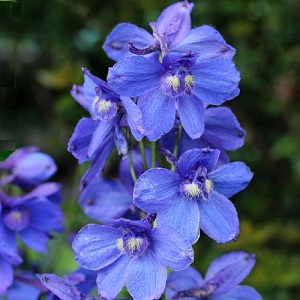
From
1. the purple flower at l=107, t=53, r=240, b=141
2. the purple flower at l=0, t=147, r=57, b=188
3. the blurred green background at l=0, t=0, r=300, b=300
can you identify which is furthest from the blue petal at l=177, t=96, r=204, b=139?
the blurred green background at l=0, t=0, r=300, b=300

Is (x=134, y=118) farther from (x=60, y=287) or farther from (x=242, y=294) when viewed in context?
(x=242, y=294)

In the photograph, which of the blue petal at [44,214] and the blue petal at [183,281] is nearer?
the blue petal at [183,281]

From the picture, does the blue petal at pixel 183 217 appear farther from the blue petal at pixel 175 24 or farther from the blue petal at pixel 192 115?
the blue petal at pixel 175 24

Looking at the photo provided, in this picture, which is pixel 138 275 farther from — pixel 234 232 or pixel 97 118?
pixel 97 118

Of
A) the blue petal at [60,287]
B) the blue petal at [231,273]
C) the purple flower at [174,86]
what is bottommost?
the blue petal at [231,273]

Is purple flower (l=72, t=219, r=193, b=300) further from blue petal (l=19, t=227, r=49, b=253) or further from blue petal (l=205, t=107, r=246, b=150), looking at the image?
blue petal (l=19, t=227, r=49, b=253)

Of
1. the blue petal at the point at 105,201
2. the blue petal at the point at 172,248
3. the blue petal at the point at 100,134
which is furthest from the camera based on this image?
the blue petal at the point at 105,201

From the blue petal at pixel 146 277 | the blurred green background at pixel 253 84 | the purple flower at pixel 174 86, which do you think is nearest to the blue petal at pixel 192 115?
the purple flower at pixel 174 86
